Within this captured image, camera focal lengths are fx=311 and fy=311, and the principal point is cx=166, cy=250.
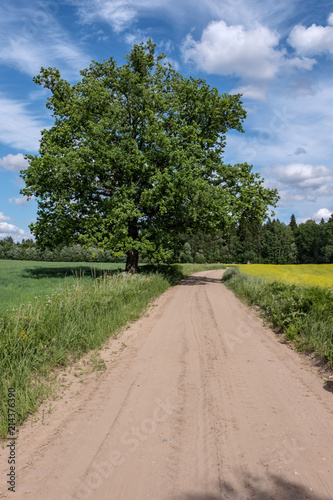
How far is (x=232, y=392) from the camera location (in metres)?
4.98

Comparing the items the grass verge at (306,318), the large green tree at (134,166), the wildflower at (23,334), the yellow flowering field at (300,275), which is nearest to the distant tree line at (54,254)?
the yellow flowering field at (300,275)

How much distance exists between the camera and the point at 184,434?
149 inches

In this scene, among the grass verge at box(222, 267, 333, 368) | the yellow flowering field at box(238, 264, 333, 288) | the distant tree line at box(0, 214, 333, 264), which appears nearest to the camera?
the grass verge at box(222, 267, 333, 368)

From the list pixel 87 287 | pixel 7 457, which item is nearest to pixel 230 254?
pixel 87 287

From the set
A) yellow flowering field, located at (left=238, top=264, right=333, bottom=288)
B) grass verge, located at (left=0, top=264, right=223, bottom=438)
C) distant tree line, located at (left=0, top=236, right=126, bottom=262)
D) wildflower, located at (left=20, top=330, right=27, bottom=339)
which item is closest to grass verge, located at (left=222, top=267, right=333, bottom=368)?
yellow flowering field, located at (left=238, top=264, right=333, bottom=288)

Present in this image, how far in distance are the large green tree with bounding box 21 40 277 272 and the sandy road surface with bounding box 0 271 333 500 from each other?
552 inches

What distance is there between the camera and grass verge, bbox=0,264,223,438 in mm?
4719

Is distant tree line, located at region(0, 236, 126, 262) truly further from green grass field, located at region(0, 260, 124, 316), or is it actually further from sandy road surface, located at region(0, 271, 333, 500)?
sandy road surface, located at region(0, 271, 333, 500)

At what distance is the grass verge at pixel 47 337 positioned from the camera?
4.72 meters

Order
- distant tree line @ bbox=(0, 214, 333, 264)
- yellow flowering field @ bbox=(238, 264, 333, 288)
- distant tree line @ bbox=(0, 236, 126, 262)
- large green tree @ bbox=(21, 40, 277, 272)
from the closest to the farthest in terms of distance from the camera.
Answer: yellow flowering field @ bbox=(238, 264, 333, 288), large green tree @ bbox=(21, 40, 277, 272), distant tree line @ bbox=(0, 236, 126, 262), distant tree line @ bbox=(0, 214, 333, 264)

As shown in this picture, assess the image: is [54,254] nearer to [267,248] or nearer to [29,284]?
[29,284]

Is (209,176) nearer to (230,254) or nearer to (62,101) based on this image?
(62,101)

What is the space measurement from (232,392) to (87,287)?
21.7ft

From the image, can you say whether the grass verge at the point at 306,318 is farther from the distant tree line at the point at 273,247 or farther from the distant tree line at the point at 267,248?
the distant tree line at the point at 273,247
